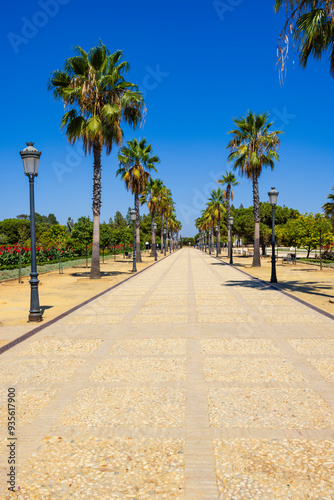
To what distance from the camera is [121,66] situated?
18.4 metres

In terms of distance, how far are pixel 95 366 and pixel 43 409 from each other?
158 centimetres

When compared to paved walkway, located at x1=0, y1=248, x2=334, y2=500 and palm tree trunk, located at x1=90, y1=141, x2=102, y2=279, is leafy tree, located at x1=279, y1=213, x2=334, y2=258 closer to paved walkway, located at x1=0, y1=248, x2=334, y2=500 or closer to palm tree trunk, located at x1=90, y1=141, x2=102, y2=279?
palm tree trunk, located at x1=90, y1=141, x2=102, y2=279

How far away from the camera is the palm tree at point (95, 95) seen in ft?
58.2

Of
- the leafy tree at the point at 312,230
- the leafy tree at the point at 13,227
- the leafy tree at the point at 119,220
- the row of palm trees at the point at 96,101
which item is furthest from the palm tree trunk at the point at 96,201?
the leafy tree at the point at 119,220

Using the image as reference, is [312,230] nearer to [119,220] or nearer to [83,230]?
[83,230]

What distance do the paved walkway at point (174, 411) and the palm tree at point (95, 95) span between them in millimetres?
12146

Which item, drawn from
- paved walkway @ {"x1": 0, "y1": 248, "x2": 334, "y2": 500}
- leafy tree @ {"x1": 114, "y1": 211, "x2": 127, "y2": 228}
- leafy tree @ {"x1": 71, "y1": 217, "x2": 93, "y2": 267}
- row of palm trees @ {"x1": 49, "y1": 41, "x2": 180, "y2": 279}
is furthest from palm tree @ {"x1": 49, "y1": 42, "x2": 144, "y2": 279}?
leafy tree @ {"x1": 114, "y1": 211, "x2": 127, "y2": 228}

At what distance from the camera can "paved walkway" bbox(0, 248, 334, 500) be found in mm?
3129

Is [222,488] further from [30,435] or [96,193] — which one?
[96,193]

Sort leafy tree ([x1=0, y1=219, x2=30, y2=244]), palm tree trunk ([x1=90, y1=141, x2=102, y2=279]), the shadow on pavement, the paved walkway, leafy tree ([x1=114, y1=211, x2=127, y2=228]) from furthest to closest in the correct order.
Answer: leafy tree ([x1=114, y1=211, x2=127, y2=228]), leafy tree ([x1=0, y1=219, x2=30, y2=244]), palm tree trunk ([x1=90, y1=141, x2=102, y2=279]), the shadow on pavement, the paved walkway

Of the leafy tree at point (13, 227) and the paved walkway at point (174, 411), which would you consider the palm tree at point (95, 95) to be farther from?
the leafy tree at point (13, 227)

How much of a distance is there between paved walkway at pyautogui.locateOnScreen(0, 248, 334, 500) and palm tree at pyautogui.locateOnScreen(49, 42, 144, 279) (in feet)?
39.9

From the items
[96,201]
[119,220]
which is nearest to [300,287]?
[96,201]

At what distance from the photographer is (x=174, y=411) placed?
14.4 ft
